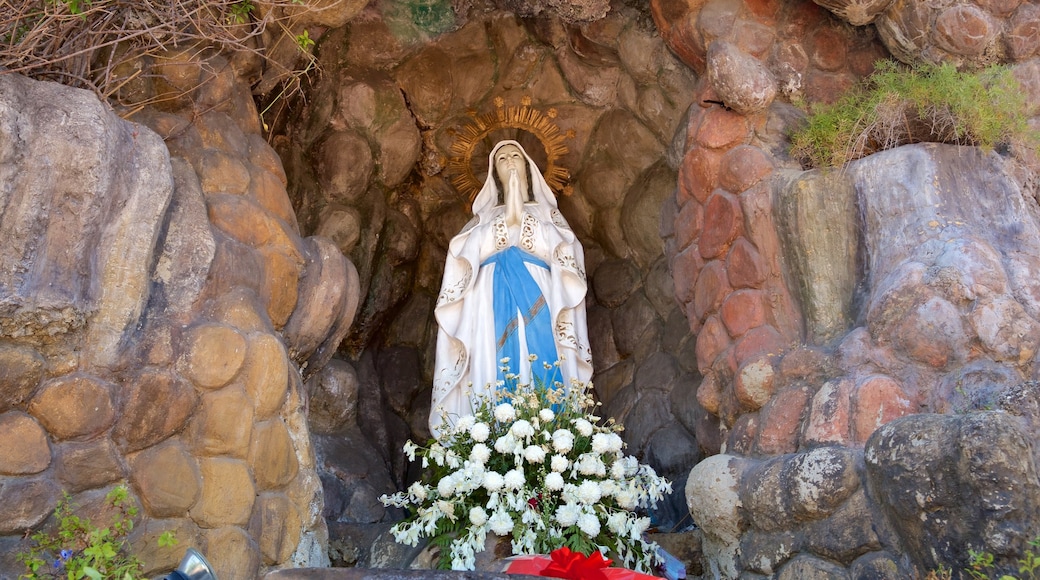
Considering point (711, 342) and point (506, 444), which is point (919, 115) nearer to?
point (711, 342)

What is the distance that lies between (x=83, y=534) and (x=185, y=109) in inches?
78.1

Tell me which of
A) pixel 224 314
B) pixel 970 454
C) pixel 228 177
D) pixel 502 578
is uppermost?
pixel 228 177

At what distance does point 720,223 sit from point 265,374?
2.24 meters

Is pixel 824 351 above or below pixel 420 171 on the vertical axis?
below

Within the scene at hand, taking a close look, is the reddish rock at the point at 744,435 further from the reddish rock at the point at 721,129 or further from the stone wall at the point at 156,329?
the stone wall at the point at 156,329

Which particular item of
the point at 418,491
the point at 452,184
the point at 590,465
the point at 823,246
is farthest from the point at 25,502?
the point at 452,184

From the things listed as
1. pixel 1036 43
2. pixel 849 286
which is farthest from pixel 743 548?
pixel 1036 43

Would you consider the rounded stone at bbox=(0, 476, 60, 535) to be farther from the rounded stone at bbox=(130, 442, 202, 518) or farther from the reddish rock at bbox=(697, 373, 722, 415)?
the reddish rock at bbox=(697, 373, 722, 415)

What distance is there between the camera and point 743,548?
407cm

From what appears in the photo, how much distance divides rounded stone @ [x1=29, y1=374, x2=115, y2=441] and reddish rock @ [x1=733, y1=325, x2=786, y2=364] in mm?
2619

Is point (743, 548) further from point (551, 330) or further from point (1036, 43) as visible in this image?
point (1036, 43)

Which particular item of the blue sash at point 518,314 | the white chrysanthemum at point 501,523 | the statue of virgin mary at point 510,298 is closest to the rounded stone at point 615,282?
the statue of virgin mary at point 510,298

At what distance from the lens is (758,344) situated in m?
4.55

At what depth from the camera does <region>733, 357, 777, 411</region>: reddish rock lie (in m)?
4.36
